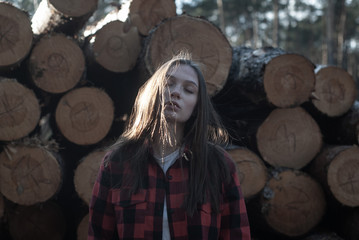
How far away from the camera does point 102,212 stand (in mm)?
1676

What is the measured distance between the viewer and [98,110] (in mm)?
3188

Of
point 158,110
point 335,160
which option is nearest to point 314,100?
point 335,160

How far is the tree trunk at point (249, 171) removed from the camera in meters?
3.21

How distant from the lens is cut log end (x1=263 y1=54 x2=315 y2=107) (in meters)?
3.21

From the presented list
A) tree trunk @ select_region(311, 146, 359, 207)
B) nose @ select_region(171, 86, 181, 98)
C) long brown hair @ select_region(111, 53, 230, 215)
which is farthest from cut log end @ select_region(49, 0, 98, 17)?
tree trunk @ select_region(311, 146, 359, 207)

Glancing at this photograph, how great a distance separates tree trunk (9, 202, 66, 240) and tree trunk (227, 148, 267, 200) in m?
1.77

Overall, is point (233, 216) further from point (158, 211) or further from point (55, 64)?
point (55, 64)

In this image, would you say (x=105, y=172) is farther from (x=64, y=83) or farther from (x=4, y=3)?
(x=4, y=3)

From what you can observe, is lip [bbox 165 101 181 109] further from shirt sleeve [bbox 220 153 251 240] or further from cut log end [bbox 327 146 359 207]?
cut log end [bbox 327 146 359 207]

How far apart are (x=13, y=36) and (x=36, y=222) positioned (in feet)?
5.50

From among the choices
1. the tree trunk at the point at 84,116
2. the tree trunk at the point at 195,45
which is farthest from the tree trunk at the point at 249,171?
the tree trunk at the point at 84,116

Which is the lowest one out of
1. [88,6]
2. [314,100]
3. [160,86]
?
[314,100]

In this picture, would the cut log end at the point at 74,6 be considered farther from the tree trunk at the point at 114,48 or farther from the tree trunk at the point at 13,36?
the tree trunk at the point at 13,36

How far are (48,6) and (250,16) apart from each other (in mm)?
20595
